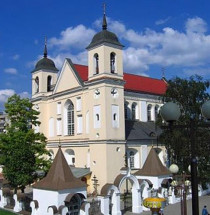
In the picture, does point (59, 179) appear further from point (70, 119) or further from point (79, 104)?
point (70, 119)

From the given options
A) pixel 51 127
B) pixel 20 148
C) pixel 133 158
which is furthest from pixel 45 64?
pixel 20 148

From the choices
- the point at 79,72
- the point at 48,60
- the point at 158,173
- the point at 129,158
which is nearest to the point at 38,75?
the point at 48,60

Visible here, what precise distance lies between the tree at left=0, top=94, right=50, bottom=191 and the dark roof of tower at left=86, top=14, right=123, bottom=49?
10007 millimetres

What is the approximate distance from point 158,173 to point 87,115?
11541 millimetres

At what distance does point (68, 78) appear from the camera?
131ft

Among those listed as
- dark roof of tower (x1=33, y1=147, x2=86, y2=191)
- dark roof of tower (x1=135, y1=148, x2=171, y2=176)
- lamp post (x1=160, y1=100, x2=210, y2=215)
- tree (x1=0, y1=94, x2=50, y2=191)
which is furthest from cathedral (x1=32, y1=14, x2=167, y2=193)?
lamp post (x1=160, y1=100, x2=210, y2=215)

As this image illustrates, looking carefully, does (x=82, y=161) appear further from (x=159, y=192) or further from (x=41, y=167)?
(x=159, y=192)

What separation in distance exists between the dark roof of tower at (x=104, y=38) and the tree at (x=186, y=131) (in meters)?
7.39

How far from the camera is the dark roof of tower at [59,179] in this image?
70.9 ft

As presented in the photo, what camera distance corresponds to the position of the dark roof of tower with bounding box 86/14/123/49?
1357 inches

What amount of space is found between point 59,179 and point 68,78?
1990cm

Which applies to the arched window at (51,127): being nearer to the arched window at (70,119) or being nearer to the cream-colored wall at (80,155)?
the arched window at (70,119)

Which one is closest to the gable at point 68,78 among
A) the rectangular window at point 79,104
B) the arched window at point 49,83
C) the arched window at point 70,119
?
the rectangular window at point 79,104

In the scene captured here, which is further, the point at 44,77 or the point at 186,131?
the point at 44,77
